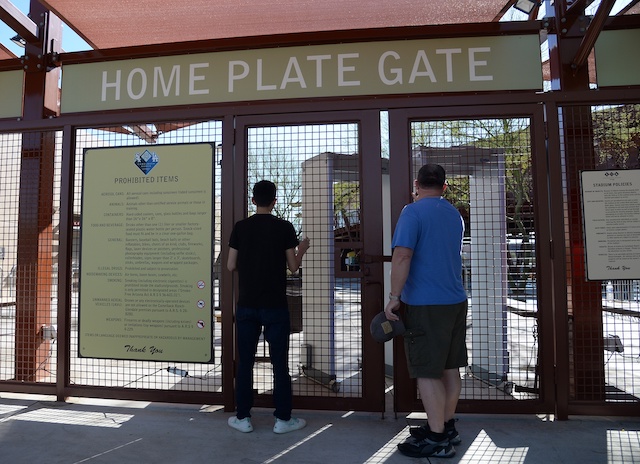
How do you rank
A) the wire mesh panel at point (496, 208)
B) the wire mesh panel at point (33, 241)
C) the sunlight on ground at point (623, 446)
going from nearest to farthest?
1. the sunlight on ground at point (623, 446)
2. the wire mesh panel at point (496, 208)
3. the wire mesh panel at point (33, 241)

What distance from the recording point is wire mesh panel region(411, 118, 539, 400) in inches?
143

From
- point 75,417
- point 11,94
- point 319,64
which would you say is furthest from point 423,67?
point 75,417

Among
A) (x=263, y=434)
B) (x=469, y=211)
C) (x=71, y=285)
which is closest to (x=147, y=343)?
(x=71, y=285)

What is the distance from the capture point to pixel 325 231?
12.6 ft

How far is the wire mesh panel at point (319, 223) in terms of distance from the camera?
12.2 ft

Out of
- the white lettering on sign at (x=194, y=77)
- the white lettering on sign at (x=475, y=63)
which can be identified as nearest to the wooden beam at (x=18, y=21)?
the white lettering on sign at (x=194, y=77)

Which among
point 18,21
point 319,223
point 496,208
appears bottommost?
point 319,223

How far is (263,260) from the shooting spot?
123 inches

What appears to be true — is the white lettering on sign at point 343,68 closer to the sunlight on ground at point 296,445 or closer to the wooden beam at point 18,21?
the sunlight on ground at point 296,445

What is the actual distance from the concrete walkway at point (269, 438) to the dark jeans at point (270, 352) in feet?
0.72

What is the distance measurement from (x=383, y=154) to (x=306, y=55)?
42.4 inches

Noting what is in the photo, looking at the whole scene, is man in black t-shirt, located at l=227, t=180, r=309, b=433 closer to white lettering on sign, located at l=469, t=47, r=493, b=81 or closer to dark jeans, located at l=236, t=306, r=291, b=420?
dark jeans, located at l=236, t=306, r=291, b=420

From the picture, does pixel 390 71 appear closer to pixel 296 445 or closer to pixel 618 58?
pixel 618 58

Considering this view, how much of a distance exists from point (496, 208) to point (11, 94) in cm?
476
